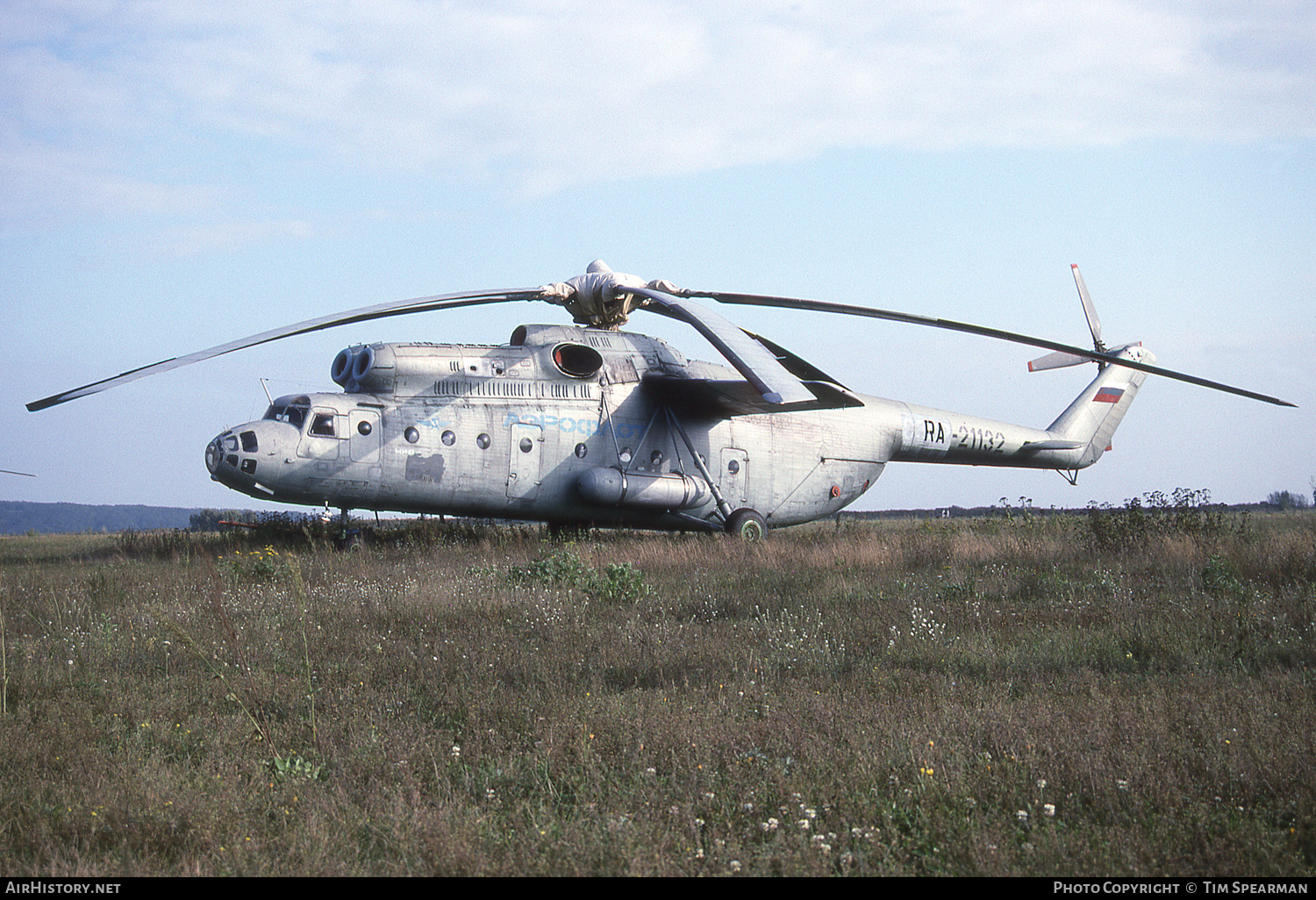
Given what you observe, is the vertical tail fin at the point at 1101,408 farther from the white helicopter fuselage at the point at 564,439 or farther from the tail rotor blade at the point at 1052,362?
the white helicopter fuselage at the point at 564,439

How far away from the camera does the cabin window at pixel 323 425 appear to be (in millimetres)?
14758

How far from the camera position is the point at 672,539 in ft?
56.2

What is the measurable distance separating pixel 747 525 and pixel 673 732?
536 inches

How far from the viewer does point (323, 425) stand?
583 inches

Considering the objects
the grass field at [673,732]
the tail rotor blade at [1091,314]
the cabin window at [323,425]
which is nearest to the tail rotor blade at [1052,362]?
the tail rotor blade at [1091,314]

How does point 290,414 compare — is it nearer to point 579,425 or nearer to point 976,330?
point 579,425

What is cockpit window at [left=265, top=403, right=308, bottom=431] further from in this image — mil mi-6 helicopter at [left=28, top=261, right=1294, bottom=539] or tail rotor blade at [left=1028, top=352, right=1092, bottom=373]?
tail rotor blade at [left=1028, top=352, right=1092, bottom=373]

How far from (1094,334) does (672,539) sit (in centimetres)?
1496

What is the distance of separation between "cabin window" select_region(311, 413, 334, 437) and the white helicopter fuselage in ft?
0.09

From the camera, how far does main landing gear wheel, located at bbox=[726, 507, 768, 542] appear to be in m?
18.1

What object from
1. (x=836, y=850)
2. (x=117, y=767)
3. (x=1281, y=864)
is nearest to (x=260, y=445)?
(x=117, y=767)

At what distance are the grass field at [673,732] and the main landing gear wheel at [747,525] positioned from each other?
26.8 feet

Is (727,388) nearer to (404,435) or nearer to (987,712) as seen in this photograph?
(404,435)

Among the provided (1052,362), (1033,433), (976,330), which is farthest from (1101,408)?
(976,330)
